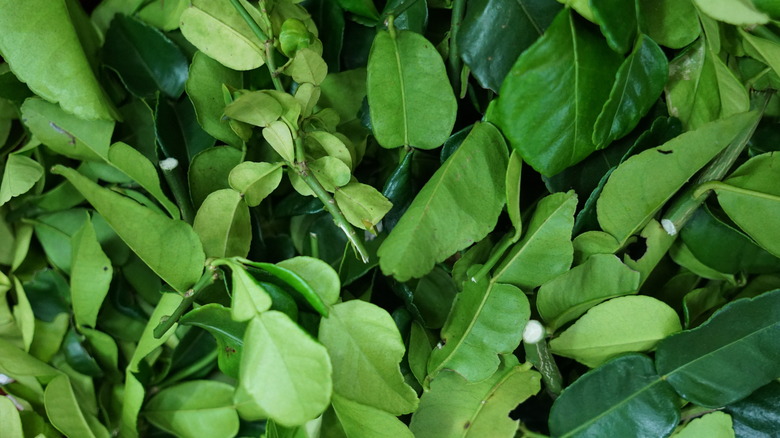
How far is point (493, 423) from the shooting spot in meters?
0.46

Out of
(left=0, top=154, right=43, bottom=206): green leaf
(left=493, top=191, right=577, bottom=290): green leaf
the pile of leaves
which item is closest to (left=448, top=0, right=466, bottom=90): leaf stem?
the pile of leaves

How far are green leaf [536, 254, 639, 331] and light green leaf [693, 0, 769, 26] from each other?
0.49 feet

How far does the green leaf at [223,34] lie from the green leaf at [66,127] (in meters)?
0.11

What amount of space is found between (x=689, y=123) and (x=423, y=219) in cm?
19

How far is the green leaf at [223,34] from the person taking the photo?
45 centimetres

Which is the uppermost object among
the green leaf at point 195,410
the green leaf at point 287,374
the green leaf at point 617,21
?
the green leaf at point 617,21

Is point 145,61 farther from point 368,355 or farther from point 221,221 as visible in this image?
point 368,355

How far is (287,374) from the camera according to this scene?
0.35 metres

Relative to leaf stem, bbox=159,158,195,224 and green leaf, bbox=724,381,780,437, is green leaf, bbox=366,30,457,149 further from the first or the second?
green leaf, bbox=724,381,780,437

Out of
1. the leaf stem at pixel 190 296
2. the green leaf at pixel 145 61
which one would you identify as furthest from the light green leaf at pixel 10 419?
the green leaf at pixel 145 61

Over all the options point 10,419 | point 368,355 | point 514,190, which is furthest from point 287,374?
point 10,419

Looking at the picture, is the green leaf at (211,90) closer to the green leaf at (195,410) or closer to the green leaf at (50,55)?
the green leaf at (50,55)

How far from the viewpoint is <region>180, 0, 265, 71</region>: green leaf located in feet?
1.47

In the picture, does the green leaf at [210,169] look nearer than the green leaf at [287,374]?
No
